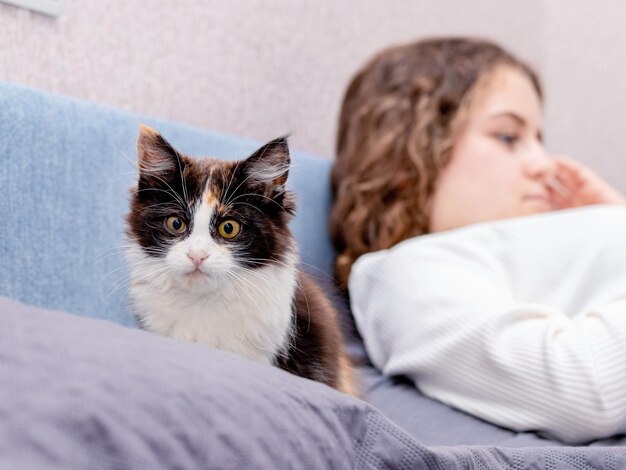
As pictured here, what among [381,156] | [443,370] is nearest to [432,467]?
[443,370]

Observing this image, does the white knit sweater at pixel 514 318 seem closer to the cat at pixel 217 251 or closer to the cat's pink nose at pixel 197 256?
the cat at pixel 217 251

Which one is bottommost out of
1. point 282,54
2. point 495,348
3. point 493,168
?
point 495,348

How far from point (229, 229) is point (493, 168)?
28.7 inches

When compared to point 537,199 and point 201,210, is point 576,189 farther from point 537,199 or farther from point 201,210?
point 201,210

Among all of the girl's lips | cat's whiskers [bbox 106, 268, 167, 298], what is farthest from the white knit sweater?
cat's whiskers [bbox 106, 268, 167, 298]

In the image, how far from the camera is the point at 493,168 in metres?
1.09

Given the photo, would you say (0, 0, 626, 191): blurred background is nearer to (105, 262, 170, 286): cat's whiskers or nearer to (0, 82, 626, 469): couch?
(0, 82, 626, 469): couch

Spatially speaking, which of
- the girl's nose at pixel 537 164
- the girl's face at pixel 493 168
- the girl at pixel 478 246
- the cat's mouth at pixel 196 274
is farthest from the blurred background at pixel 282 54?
the cat's mouth at pixel 196 274

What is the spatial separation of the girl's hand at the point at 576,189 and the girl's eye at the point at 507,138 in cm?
22

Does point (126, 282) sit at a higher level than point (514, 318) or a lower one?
higher

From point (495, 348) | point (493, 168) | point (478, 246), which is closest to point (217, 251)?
point (495, 348)

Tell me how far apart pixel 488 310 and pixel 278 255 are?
0.47 metres

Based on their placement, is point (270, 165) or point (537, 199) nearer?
point (270, 165)

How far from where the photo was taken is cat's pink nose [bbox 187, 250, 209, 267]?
0.45 metres
